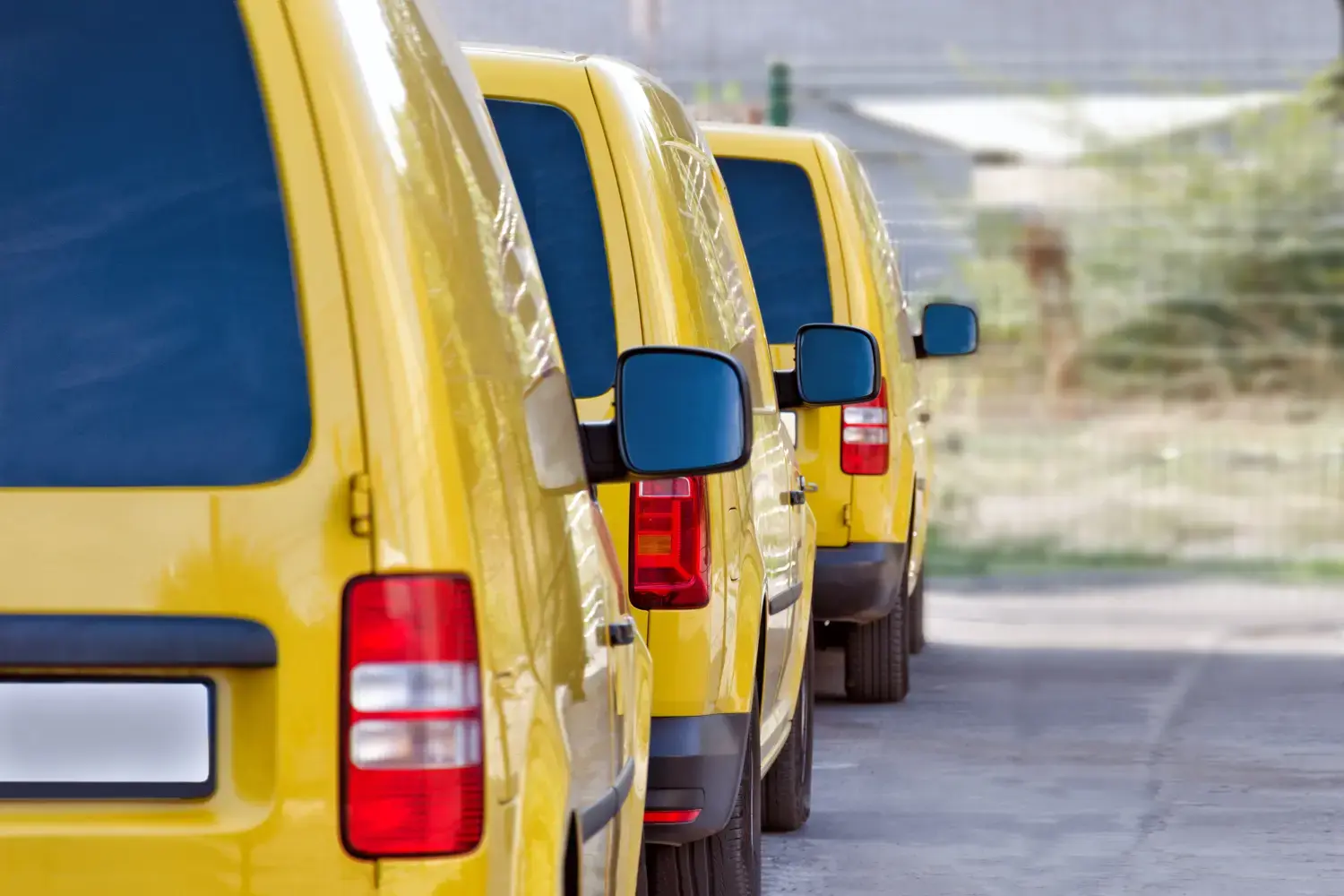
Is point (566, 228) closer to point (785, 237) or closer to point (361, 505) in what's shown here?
point (361, 505)

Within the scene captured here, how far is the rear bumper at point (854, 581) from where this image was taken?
10227 millimetres

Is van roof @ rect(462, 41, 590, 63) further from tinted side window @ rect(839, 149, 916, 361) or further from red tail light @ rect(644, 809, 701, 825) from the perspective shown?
tinted side window @ rect(839, 149, 916, 361)

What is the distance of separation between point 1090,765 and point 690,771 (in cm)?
421

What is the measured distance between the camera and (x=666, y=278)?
18.6ft

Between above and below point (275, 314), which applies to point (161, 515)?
below

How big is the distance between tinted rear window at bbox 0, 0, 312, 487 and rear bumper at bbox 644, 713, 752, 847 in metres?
2.78

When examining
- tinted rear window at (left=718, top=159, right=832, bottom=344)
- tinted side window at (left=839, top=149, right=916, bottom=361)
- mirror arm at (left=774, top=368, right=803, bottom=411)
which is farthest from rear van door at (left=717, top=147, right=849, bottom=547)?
mirror arm at (left=774, top=368, right=803, bottom=411)

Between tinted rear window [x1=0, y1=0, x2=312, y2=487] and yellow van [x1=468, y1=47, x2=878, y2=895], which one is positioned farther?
yellow van [x1=468, y1=47, x2=878, y2=895]

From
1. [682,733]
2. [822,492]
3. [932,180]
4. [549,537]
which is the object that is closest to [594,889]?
[549,537]

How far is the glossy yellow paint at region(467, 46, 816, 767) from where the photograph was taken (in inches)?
223

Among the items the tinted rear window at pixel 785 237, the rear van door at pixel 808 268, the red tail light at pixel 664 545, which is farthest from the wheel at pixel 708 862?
the tinted rear window at pixel 785 237

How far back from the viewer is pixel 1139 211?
17969 mm

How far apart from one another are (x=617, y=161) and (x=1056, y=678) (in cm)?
705

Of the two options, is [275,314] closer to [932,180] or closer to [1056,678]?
[1056,678]
